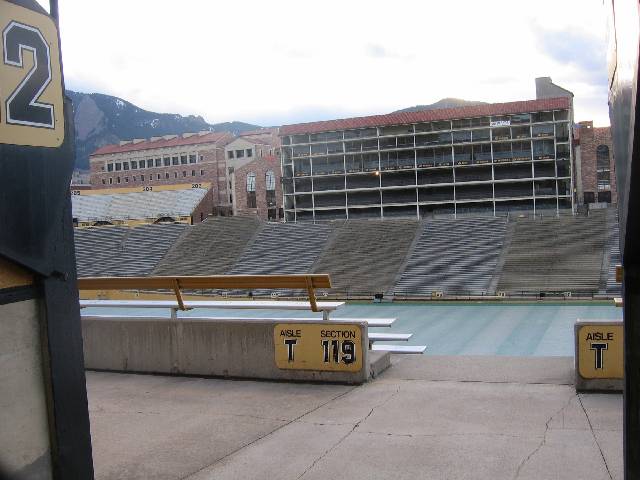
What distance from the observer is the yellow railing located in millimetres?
7488

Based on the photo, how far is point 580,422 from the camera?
5.66m

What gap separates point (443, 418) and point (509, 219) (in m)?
41.4

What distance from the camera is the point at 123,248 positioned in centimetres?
5022

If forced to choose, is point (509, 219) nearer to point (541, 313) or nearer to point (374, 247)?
point (374, 247)

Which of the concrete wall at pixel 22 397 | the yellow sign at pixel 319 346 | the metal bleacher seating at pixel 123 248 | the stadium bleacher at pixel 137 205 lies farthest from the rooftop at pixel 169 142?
the concrete wall at pixel 22 397

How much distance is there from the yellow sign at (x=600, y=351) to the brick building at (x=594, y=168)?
214 ft

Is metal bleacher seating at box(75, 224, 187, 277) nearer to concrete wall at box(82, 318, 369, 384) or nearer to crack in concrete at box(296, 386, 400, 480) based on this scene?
concrete wall at box(82, 318, 369, 384)

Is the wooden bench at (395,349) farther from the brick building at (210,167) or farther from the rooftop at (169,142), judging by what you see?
Answer: the rooftop at (169,142)

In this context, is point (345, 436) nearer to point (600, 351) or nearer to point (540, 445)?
point (540, 445)

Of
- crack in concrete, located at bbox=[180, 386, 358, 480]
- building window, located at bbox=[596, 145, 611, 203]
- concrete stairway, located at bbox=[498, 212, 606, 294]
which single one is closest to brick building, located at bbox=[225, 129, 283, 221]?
building window, located at bbox=[596, 145, 611, 203]

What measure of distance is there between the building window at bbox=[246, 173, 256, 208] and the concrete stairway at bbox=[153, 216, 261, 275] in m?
24.8

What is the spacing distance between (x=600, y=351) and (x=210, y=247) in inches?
1710

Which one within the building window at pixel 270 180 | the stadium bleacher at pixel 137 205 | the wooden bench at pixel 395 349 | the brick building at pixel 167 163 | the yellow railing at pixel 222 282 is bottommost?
the wooden bench at pixel 395 349

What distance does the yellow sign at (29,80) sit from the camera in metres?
2.69
